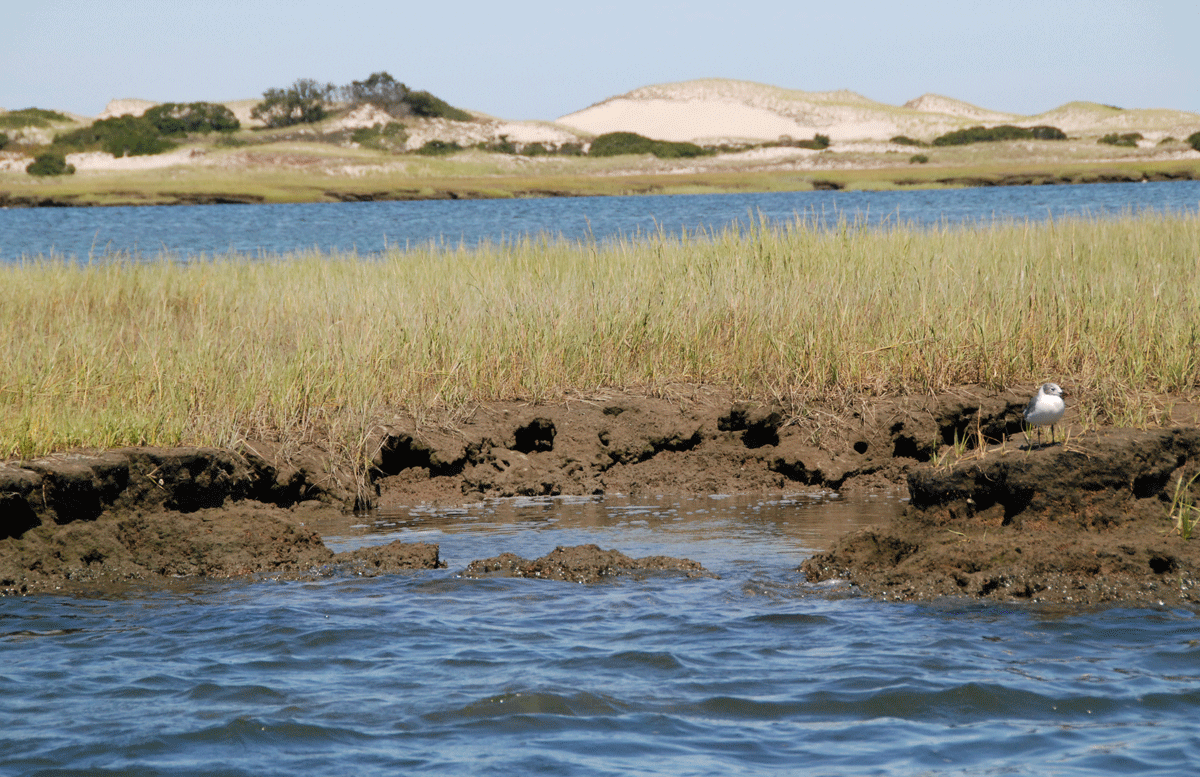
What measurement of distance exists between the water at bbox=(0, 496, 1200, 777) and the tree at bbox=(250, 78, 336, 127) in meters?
87.2

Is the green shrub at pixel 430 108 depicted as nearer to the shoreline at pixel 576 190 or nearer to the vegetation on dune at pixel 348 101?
the vegetation on dune at pixel 348 101

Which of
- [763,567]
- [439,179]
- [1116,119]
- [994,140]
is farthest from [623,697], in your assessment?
[1116,119]

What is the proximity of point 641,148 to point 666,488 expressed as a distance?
239 feet

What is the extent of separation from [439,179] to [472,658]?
59153 mm

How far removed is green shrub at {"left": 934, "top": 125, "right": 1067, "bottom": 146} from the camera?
8112 centimetres

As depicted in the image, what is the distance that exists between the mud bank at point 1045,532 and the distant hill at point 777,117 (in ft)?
346

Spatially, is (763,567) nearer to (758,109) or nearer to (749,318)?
(749,318)

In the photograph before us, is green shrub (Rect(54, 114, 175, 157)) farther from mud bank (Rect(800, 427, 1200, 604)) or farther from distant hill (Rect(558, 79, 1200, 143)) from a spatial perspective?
mud bank (Rect(800, 427, 1200, 604))

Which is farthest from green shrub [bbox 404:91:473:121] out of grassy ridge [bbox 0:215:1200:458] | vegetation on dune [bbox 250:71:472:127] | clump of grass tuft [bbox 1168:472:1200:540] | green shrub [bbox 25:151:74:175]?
clump of grass tuft [bbox 1168:472:1200:540]

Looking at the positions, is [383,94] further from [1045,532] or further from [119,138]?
[1045,532]

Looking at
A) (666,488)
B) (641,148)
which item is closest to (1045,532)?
(666,488)

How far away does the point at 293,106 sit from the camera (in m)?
88.3

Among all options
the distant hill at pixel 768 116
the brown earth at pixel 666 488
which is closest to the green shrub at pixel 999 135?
the distant hill at pixel 768 116

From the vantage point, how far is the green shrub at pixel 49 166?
64.0 meters
